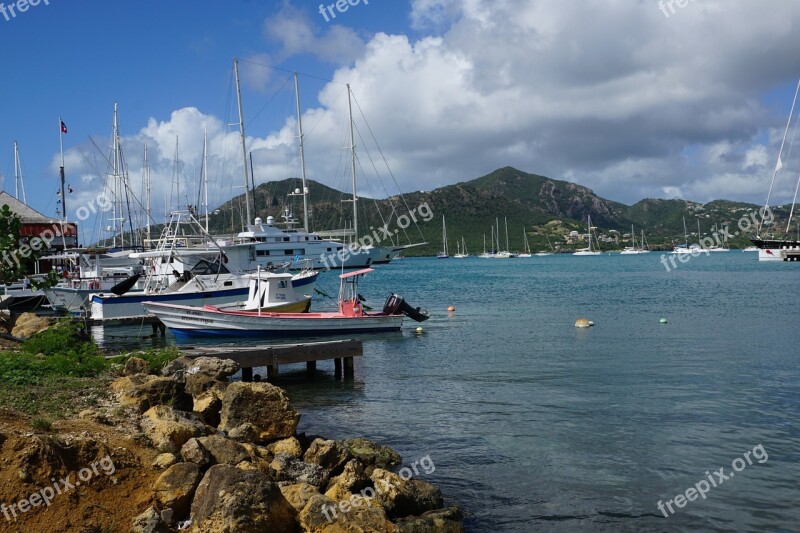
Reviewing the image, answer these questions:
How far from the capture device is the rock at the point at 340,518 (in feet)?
27.9

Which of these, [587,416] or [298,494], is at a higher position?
[298,494]

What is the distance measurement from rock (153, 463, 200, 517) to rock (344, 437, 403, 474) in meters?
3.92

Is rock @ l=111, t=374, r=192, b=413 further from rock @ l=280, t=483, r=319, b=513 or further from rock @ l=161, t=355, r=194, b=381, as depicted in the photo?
rock @ l=280, t=483, r=319, b=513

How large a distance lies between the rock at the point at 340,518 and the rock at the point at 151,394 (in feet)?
16.0

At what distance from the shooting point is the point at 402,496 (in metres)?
10.2

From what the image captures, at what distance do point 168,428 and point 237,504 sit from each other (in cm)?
307

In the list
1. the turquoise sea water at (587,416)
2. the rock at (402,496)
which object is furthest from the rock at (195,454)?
the turquoise sea water at (587,416)

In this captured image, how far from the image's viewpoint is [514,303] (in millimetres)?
49469

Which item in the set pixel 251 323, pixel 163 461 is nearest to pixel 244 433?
pixel 163 461

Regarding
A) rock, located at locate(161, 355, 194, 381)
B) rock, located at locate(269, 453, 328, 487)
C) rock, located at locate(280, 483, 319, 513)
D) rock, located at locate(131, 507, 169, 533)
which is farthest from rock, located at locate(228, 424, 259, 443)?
rock, located at locate(161, 355, 194, 381)

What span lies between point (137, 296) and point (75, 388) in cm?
2597

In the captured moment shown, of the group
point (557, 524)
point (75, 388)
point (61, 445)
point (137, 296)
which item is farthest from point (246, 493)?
point (137, 296)

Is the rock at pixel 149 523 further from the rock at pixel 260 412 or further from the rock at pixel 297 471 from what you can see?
the rock at pixel 260 412

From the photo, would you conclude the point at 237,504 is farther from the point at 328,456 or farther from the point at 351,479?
the point at 328,456
